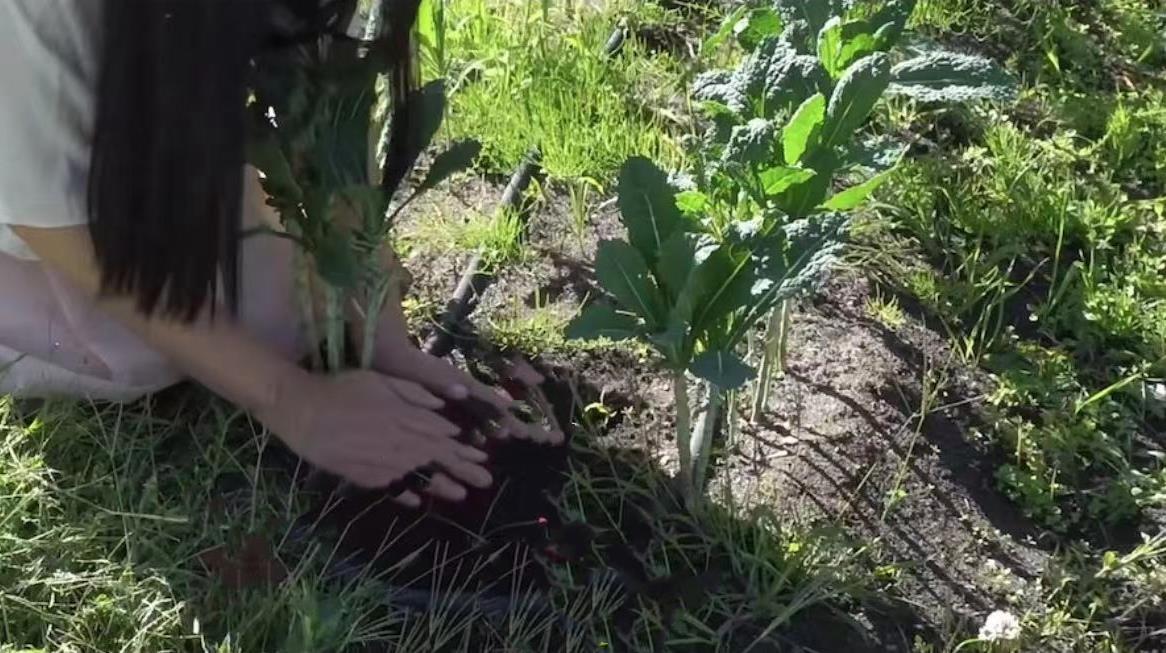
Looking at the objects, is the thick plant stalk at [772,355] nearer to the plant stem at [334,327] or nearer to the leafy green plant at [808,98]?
the leafy green plant at [808,98]

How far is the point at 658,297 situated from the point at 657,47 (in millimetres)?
1138

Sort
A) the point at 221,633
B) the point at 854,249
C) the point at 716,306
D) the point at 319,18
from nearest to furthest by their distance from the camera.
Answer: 1. the point at 319,18
2. the point at 716,306
3. the point at 221,633
4. the point at 854,249

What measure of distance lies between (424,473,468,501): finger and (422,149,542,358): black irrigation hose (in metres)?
0.26

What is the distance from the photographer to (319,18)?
123 centimetres

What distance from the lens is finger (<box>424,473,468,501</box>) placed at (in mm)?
1596

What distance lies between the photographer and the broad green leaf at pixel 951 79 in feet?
4.86

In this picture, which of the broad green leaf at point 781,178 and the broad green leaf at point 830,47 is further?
the broad green leaf at point 830,47

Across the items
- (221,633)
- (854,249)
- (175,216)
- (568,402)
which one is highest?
(175,216)

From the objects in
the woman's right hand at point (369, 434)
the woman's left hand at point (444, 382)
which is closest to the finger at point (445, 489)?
the woman's right hand at point (369, 434)

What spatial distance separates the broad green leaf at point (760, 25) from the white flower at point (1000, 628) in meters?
0.75

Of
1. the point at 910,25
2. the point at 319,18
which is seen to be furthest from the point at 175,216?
the point at 910,25

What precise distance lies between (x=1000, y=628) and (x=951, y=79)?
2.13ft

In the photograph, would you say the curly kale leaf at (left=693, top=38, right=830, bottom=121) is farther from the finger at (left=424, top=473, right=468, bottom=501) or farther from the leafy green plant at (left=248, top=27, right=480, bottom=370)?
the finger at (left=424, top=473, right=468, bottom=501)

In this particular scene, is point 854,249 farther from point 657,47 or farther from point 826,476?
point 657,47
